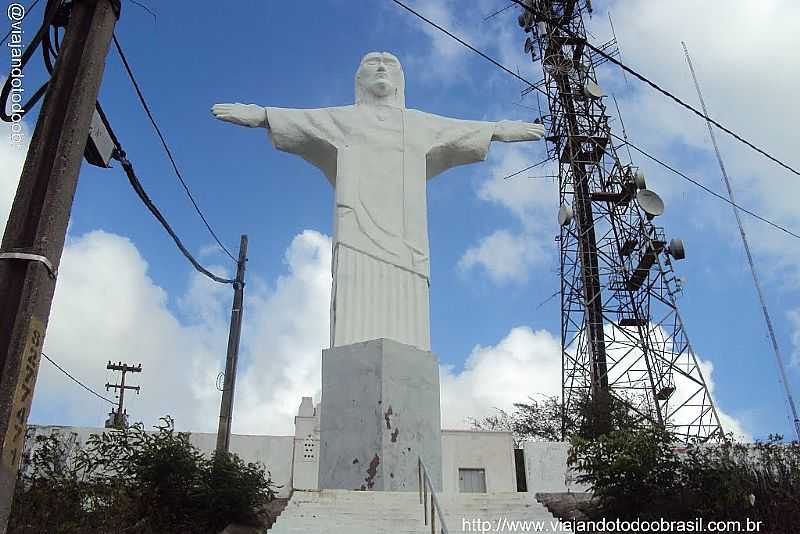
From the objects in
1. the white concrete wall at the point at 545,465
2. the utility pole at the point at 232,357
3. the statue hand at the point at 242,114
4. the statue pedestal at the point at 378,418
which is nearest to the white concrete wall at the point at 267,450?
the utility pole at the point at 232,357

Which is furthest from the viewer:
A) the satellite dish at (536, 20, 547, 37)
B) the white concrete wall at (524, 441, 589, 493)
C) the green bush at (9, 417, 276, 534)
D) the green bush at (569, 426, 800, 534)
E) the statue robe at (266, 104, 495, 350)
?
the satellite dish at (536, 20, 547, 37)

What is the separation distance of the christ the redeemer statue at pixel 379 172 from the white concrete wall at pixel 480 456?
24.4ft

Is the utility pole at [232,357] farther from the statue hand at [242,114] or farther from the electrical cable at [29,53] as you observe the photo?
the electrical cable at [29,53]

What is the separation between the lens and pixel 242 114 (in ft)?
31.1

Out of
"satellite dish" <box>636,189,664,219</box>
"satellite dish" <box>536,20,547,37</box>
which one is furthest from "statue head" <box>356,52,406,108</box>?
"satellite dish" <box>536,20,547,37</box>

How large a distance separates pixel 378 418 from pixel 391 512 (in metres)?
1.48

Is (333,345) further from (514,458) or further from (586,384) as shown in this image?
(586,384)

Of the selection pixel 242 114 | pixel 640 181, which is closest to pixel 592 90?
pixel 640 181

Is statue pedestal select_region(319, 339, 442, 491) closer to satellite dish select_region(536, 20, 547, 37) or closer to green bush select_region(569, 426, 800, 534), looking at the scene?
green bush select_region(569, 426, 800, 534)

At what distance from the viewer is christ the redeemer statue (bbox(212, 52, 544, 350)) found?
354 inches

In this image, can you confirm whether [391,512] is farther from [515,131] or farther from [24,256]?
[515,131]

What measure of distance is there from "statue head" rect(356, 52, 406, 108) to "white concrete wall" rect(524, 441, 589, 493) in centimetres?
799

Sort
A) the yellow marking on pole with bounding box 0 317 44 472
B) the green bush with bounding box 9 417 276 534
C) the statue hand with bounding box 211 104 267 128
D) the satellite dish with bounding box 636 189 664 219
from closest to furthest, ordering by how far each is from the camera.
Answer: the yellow marking on pole with bounding box 0 317 44 472 → the green bush with bounding box 9 417 276 534 → the statue hand with bounding box 211 104 267 128 → the satellite dish with bounding box 636 189 664 219

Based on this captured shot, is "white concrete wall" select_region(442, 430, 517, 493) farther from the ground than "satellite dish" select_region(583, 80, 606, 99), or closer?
closer
